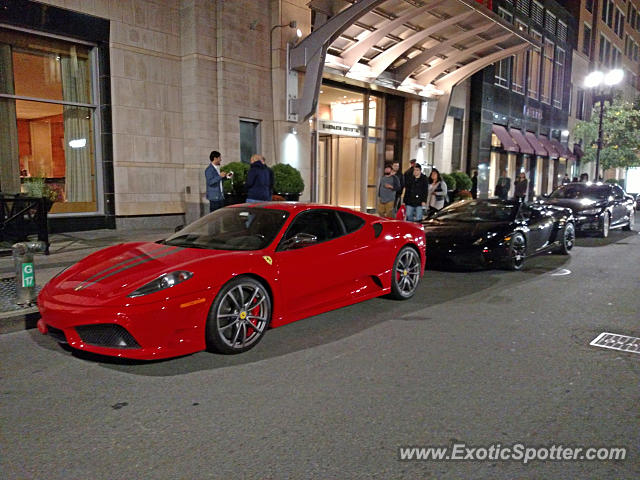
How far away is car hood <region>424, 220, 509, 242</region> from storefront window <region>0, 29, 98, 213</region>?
860 cm

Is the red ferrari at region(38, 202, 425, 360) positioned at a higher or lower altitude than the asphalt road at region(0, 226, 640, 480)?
higher

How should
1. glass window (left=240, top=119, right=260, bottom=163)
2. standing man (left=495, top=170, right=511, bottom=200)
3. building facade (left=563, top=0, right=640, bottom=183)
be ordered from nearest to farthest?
Answer: 1. glass window (left=240, top=119, right=260, bottom=163)
2. standing man (left=495, top=170, right=511, bottom=200)
3. building facade (left=563, top=0, right=640, bottom=183)

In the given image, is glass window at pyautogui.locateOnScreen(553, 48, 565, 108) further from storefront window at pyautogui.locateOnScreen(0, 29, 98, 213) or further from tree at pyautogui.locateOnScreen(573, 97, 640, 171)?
storefront window at pyautogui.locateOnScreen(0, 29, 98, 213)

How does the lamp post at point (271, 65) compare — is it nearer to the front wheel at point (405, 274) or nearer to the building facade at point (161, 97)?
the building facade at point (161, 97)

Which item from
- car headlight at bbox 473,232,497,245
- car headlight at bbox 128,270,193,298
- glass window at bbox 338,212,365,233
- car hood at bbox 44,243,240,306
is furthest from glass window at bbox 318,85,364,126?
car headlight at bbox 128,270,193,298

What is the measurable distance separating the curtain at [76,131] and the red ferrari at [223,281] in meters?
8.12

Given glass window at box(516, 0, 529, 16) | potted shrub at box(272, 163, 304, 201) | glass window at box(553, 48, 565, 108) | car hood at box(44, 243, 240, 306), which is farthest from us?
glass window at box(553, 48, 565, 108)

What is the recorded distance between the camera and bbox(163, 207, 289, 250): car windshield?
205 inches

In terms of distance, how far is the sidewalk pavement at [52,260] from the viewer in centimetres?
544

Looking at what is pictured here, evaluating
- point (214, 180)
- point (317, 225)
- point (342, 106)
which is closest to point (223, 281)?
point (317, 225)

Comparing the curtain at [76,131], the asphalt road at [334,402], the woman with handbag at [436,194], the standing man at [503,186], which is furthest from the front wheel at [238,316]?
the standing man at [503,186]

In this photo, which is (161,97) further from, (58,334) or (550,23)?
(550,23)

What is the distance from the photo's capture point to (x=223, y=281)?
14.7ft

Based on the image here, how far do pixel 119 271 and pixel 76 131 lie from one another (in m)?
9.45
